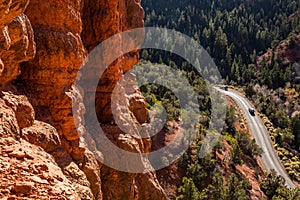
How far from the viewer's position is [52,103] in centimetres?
1366

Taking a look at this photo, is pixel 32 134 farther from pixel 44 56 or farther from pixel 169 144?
pixel 169 144

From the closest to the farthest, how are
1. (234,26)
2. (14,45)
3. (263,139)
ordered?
(14,45), (263,139), (234,26)

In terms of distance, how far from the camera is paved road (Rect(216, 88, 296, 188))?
63.6 metres

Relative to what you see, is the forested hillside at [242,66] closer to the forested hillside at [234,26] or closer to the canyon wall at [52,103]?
the forested hillside at [234,26]

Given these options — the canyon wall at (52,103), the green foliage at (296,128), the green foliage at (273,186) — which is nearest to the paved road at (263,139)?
the green foliage at (296,128)

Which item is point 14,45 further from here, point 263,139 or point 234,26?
point 234,26

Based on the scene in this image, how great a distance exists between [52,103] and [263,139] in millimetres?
69528

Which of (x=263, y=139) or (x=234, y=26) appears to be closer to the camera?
(x=263, y=139)

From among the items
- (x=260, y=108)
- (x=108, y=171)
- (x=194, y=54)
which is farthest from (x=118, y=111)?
(x=194, y=54)

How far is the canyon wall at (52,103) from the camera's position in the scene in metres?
8.50

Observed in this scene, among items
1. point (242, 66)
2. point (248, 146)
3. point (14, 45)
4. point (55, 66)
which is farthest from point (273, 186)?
point (242, 66)

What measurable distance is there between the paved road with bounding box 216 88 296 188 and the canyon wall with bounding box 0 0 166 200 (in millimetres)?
51768

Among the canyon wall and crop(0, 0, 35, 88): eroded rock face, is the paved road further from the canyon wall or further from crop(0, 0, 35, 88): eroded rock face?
crop(0, 0, 35, 88): eroded rock face

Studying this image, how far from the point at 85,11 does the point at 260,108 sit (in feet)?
265
